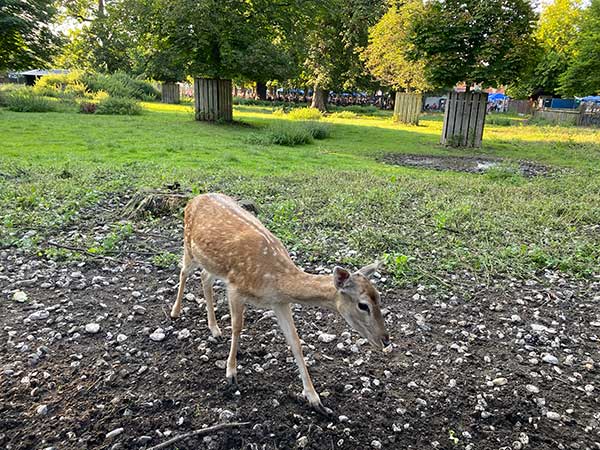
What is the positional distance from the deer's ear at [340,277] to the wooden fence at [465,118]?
1767 centimetres

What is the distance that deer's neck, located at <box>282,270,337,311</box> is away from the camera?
3428 mm

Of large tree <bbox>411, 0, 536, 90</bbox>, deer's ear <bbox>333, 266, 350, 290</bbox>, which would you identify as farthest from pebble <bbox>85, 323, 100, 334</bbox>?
large tree <bbox>411, 0, 536, 90</bbox>

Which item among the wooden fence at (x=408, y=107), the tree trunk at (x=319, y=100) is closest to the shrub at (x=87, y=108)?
the wooden fence at (x=408, y=107)

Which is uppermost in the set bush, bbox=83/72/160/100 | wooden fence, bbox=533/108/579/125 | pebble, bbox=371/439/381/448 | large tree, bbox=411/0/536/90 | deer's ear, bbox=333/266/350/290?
large tree, bbox=411/0/536/90

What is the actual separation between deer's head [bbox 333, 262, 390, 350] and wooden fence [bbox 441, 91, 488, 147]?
17636mm

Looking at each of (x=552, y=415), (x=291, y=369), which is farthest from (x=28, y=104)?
(x=552, y=415)

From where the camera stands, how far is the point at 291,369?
4.12 m

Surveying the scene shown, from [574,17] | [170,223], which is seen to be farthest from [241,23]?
[574,17]

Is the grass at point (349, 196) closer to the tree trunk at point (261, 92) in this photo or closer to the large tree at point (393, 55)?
the large tree at point (393, 55)

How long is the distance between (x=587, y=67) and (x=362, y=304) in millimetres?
40386

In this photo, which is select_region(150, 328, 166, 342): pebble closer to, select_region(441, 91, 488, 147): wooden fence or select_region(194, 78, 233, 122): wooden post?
select_region(441, 91, 488, 147): wooden fence

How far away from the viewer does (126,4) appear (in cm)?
2148

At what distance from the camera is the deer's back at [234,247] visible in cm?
374

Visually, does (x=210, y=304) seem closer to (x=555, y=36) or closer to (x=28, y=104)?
(x=28, y=104)
